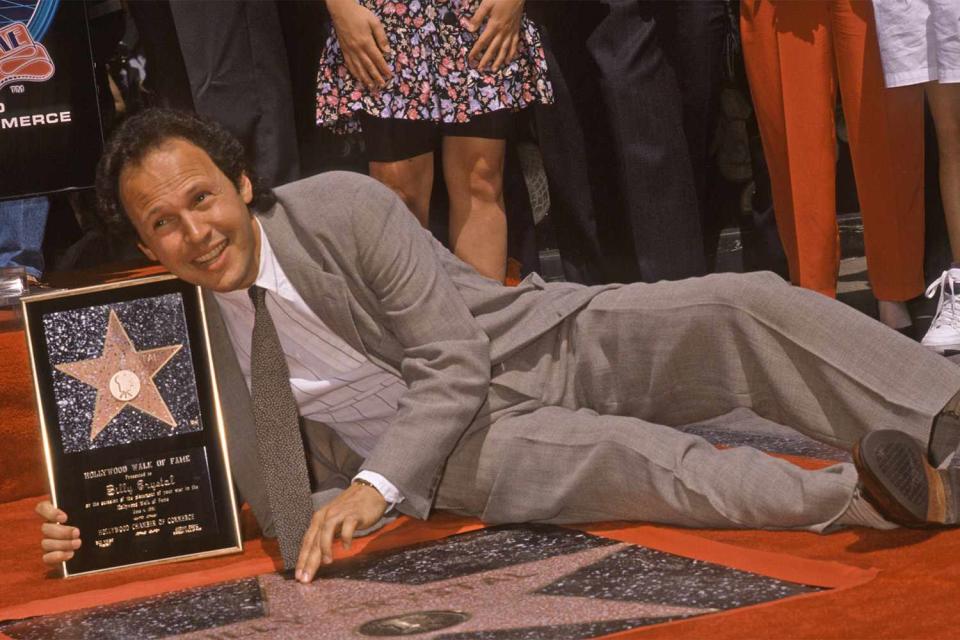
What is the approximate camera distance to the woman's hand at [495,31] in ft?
9.60

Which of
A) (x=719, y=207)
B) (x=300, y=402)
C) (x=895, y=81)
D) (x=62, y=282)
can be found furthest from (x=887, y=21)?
(x=62, y=282)

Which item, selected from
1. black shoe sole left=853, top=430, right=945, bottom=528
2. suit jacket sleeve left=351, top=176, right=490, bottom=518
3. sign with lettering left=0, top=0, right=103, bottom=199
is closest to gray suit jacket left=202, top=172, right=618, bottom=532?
suit jacket sleeve left=351, top=176, right=490, bottom=518

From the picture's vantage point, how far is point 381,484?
6.68 ft

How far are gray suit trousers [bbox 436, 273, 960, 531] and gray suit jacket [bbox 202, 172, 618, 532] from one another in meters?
0.07

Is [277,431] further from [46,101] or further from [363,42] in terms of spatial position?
[46,101]

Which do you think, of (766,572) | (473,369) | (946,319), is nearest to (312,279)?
(473,369)

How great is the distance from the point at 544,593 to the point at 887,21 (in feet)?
6.21

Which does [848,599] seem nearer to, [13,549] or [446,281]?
[446,281]

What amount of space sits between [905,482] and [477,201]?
58.0 inches

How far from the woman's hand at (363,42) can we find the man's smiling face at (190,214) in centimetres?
85

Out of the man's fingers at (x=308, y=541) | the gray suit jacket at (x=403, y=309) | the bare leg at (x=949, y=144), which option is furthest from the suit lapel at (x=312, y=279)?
the bare leg at (x=949, y=144)

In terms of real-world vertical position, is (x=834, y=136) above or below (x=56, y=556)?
above

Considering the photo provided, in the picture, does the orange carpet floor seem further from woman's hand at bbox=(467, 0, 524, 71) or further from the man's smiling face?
woman's hand at bbox=(467, 0, 524, 71)

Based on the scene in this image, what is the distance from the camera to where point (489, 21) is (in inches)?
115
